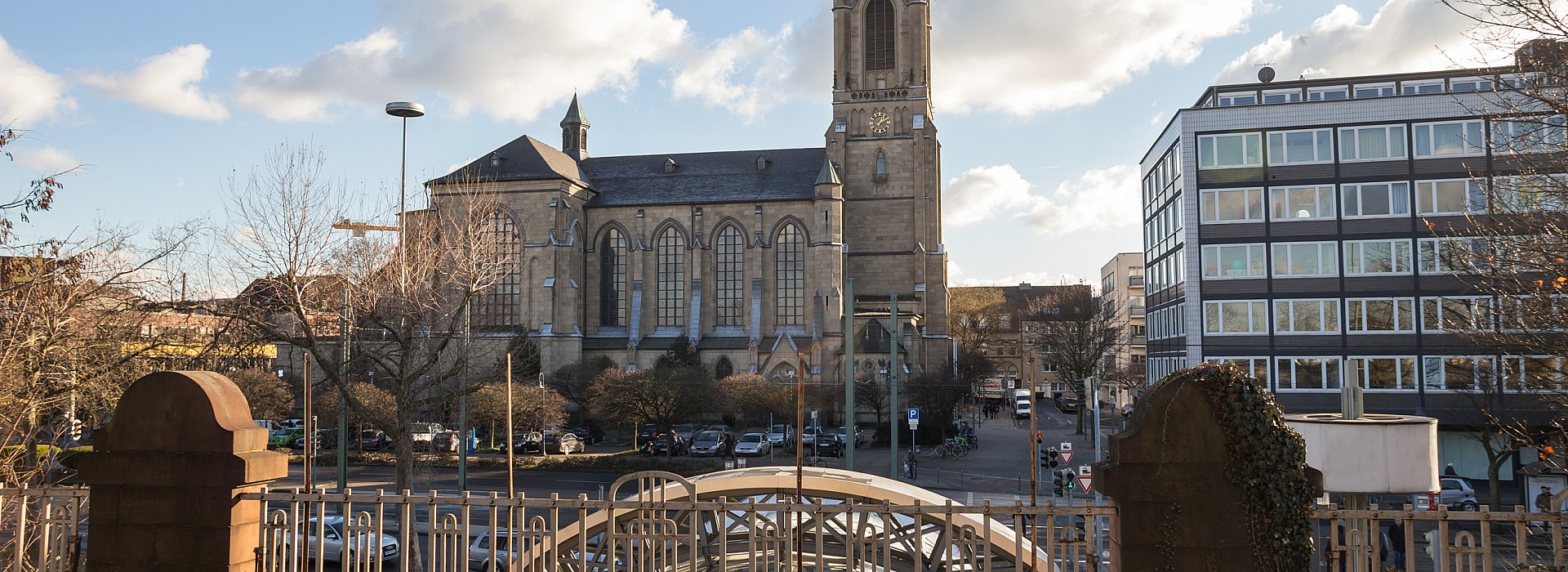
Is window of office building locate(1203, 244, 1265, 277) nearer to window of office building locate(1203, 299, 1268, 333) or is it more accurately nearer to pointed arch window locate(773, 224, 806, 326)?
window of office building locate(1203, 299, 1268, 333)

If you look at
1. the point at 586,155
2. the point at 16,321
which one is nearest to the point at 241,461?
the point at 16,321

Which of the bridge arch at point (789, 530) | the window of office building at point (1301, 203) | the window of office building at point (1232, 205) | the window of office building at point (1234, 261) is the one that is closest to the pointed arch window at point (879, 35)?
the window of office building at point (1232, 205)

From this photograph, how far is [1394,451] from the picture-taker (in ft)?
21.9

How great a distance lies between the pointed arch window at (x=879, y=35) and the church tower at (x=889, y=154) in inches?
2.0

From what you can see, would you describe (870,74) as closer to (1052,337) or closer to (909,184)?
(909,184)

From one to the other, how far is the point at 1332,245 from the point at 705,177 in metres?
40.7

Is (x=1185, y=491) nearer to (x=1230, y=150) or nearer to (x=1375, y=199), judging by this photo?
(x=1230, y=150)

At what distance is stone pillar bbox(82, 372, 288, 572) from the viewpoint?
20.4 ft

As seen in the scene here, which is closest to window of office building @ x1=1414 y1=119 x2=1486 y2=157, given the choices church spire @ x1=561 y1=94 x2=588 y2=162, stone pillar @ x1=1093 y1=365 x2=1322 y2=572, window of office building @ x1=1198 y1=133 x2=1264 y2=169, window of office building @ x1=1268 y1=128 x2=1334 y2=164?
window of office building @ x1=1268 y1=128 x2=1334 y2=164

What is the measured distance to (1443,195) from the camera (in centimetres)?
2994

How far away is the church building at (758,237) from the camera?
58250mm

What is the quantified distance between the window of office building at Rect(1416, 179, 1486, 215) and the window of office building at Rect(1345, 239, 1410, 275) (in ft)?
3.92

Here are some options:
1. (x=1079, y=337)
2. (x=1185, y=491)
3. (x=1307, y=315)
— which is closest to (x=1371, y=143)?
(x=1307, y=315)

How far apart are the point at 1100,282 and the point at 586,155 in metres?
53.9
